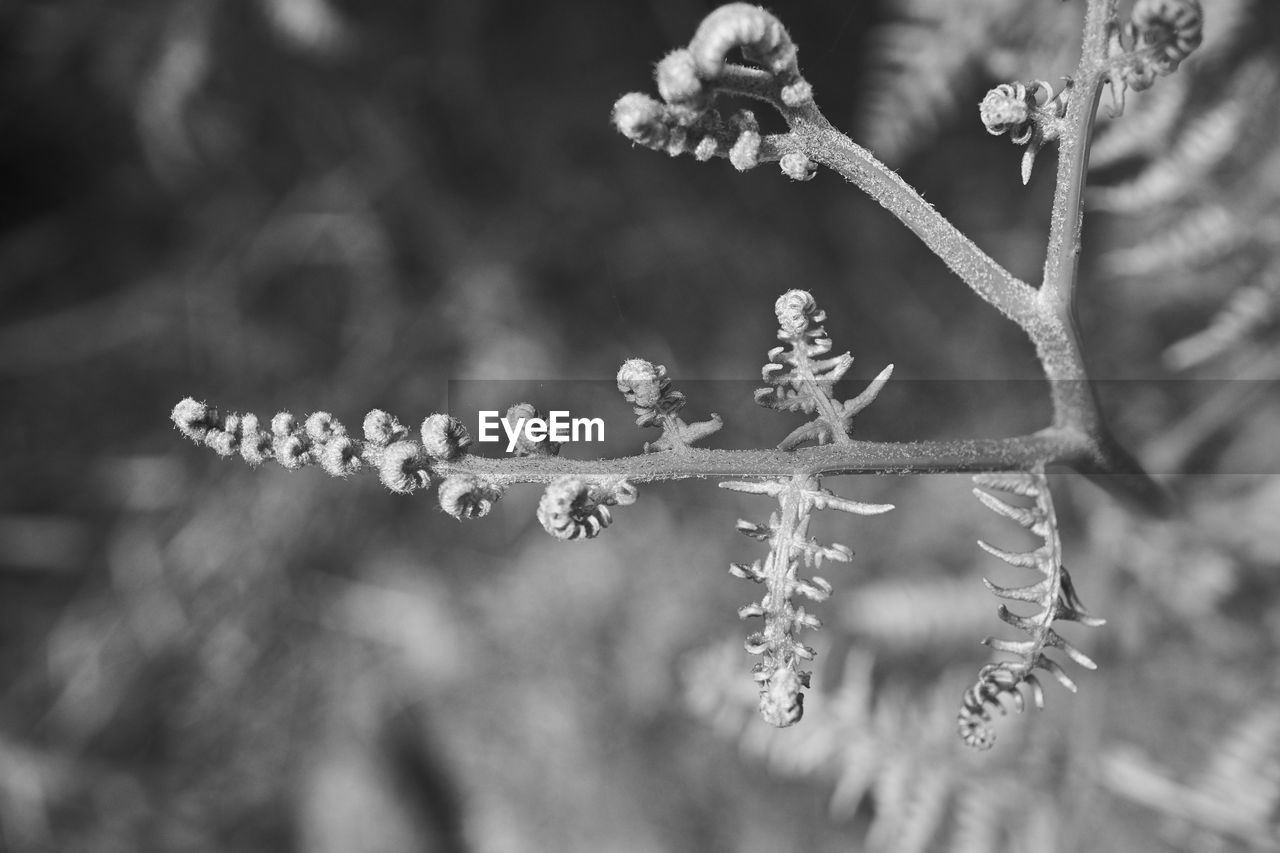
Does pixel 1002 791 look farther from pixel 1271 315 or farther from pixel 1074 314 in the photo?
pixel 1074 314

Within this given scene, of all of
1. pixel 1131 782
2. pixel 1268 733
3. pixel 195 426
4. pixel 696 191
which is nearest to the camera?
pixel 195 426

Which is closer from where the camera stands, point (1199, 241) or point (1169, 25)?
point (1169, 25)

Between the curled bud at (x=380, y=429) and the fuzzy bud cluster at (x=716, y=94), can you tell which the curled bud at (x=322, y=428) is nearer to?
the curled bud at (x=380, y=429)

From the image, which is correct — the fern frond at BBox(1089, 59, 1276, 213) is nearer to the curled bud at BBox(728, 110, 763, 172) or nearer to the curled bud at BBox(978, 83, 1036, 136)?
the curled bud at BBox(978, 83, 1036, 136)

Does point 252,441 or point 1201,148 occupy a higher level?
point 1201,148

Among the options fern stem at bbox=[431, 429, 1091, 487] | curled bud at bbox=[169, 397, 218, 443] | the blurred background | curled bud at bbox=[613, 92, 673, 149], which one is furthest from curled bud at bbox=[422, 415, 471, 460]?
the blurred background

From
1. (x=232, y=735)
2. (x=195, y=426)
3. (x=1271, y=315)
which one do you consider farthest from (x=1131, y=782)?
(x=232, y=735)

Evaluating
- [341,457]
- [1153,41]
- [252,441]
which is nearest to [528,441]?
[341,457]

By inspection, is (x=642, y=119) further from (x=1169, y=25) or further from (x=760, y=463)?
(x=1169, y=25)
